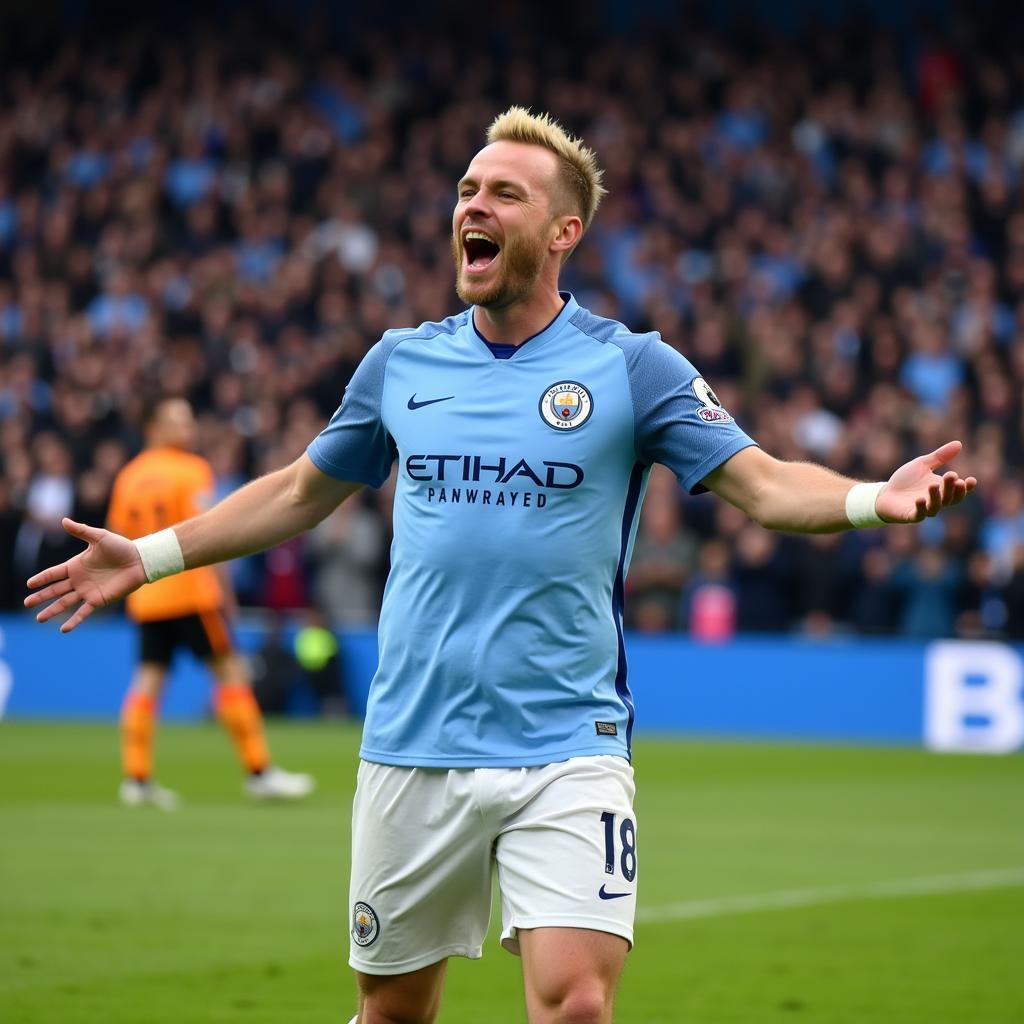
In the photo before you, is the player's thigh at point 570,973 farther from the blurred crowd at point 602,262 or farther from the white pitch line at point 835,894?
the blurred crowd at point 602,262

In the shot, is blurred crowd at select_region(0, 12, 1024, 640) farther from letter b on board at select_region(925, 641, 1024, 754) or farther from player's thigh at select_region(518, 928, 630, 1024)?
player's thigh at select_region(518, 928, 630, 1024)

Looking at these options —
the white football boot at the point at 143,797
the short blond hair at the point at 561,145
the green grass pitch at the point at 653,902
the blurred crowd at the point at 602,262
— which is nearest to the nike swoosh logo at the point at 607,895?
the short blond hair at the point at 561,145

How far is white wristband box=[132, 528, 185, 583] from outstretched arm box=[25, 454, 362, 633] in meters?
0.01

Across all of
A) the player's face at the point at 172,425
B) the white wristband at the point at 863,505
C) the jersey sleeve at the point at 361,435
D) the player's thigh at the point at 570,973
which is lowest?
the player's thigh at the point at 570,973

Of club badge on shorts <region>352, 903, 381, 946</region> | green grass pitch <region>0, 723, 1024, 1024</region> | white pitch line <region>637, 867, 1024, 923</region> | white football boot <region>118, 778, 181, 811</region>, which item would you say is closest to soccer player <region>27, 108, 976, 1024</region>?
club badge on shorts <region>352, 903, 381, 946</region>

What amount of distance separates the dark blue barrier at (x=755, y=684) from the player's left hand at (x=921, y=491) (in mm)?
14290

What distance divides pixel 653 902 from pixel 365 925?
5.42 metres

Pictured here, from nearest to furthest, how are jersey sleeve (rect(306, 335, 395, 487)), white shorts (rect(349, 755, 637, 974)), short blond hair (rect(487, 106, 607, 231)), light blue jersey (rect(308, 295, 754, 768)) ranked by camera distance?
white shorts (rect(349, 755, 637, 974)), light blue jersey (rect(308, 295, 754, 768)), short blond hair (rect(487, 106, 607, 231)), jersey sleeve (rect(306, 335, 395, 487))

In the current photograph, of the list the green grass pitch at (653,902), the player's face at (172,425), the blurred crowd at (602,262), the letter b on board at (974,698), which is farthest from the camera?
the blurred crowd at (602,262)

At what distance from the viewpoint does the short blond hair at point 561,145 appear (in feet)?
16.6

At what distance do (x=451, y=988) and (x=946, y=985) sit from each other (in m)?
1.89

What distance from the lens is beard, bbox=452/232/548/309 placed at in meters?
4.95

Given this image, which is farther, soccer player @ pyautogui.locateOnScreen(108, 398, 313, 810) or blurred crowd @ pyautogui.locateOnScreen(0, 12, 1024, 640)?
blurred crowd @ pyautogui.locateOnScreen(0, 12, 1024, 640)

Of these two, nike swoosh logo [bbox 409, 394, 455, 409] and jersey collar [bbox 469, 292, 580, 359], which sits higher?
jersey collar [bbox 469, 292, 580, 359]
